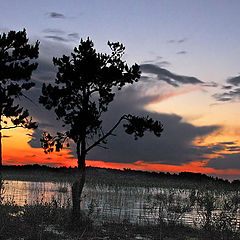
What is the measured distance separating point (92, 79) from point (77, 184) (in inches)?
208

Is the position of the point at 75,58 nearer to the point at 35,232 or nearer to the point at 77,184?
the point at 77,184

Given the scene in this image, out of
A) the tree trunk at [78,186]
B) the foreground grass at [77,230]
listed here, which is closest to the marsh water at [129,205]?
the tree trunk at [78,186]

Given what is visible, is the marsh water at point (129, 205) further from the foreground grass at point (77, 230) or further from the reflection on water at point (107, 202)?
the foreground grass at point (77, 230)

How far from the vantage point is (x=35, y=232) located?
1409 cm

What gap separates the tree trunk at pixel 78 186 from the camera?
57.2ft

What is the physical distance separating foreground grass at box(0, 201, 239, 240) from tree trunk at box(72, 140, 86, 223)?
17.2 inches

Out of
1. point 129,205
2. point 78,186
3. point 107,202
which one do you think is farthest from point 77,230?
point 107,202

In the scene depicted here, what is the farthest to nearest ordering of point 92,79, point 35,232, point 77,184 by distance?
point 92,79
point 77,184
point 35,232

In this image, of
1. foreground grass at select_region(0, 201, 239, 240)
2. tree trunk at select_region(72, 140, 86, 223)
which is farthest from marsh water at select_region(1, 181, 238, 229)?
foreground grass at select_region(0, 201, 239, 240)

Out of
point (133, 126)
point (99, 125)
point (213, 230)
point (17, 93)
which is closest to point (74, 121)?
point (99, 125)

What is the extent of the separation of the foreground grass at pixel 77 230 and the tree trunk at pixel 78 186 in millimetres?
436

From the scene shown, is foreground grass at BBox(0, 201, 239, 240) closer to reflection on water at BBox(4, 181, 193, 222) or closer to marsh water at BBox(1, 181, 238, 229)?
marsh water at BBox(1, 181, 238, 229)

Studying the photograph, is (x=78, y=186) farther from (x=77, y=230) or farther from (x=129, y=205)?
(x=129, y=205)

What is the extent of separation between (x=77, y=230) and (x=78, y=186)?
235 cm
